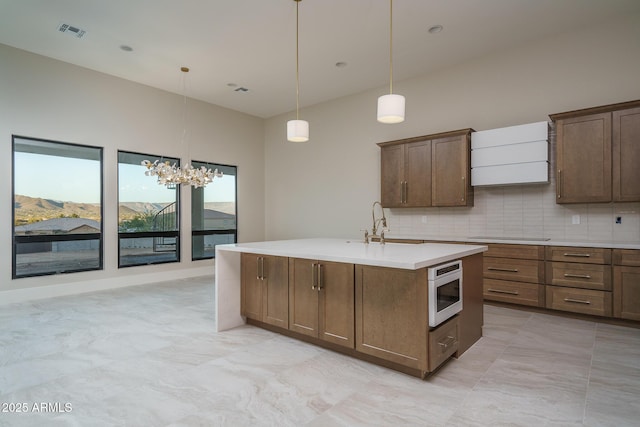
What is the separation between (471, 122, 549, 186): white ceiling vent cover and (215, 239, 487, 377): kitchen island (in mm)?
1764

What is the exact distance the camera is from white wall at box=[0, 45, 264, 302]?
4.76 metres

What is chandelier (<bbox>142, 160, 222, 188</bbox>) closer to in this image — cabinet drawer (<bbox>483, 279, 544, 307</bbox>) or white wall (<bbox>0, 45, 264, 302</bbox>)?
white wall (<bbox>0, 45, 264, 302</bbox>)

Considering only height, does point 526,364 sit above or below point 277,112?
below

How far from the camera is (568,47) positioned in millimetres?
4324

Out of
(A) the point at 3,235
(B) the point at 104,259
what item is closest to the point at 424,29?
(B) the point at 104,259

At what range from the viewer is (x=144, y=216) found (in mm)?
6191

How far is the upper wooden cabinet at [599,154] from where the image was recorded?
361 centimetres

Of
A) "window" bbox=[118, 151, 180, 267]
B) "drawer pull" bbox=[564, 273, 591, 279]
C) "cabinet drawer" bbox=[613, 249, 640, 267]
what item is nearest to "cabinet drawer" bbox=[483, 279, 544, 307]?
"drawer pull" bbox=[564, 273, 591, 279]

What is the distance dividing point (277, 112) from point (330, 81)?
2123 millimetres

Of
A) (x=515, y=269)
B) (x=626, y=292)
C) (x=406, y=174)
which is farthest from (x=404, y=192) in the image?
(x=626, y=292)

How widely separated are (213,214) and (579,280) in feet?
20.5

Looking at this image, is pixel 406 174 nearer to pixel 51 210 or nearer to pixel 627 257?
pixel 627 257

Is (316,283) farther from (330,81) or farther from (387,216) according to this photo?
(330,81)

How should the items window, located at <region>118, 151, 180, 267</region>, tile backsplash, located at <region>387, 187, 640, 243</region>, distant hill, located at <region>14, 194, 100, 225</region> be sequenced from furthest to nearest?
window, located at <region>118, 151, 180, 267</region> → distant hill, located at <region>14, 194, 100, 225</region> → tile backsplash, located at <region>387, 187, 640, 243</region>
